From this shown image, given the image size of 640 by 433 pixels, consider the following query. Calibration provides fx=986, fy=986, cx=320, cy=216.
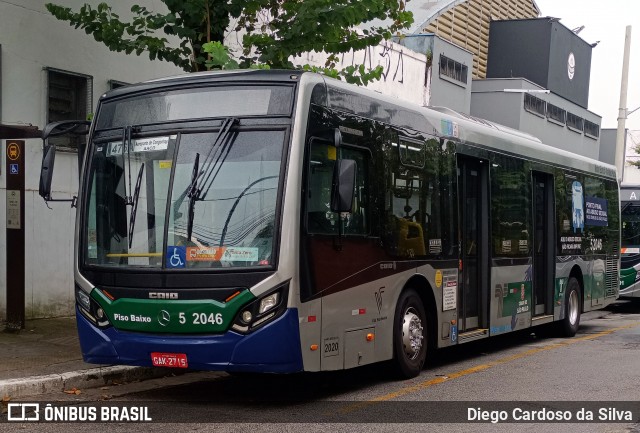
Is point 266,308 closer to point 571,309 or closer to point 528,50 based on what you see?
point 571,309

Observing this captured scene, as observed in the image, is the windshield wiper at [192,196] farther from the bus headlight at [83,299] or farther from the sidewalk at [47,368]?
the sidewalk at [47,368]

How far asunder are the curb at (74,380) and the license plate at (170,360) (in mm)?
1492

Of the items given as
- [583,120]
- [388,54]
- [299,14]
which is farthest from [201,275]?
[583,120]

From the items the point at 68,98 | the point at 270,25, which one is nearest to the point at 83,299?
the point at 270,25

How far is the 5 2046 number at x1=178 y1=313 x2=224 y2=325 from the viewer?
8492 mm

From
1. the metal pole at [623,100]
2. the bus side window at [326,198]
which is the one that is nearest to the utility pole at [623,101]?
the metal pole at [623,100]

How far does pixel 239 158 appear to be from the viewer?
8.72m

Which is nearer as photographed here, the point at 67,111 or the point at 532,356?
the point at 532,356

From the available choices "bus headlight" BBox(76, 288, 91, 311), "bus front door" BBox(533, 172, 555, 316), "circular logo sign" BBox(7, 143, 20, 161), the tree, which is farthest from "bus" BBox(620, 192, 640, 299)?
"bus headlight" BBox(76, 288, 91, 311)

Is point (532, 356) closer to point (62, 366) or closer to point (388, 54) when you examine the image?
point (62, 366)

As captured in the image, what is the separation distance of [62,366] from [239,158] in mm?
3489

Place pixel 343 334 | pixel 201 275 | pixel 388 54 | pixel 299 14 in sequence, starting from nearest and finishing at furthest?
pixel 201 275
pixel 343 334
pixel 299 14
pixel 388 54

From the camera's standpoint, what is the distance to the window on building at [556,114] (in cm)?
4341

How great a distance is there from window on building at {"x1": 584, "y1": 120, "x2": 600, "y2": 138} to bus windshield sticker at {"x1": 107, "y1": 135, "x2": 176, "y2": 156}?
4218 centimetres
